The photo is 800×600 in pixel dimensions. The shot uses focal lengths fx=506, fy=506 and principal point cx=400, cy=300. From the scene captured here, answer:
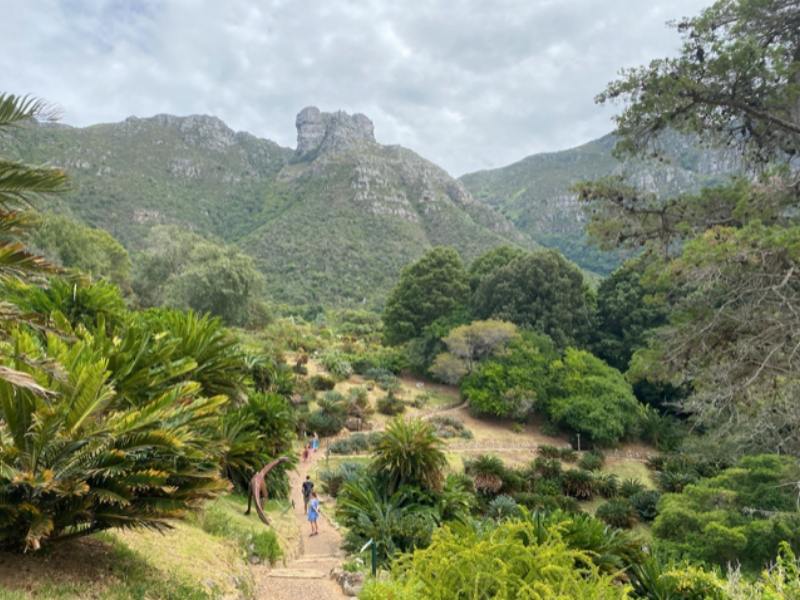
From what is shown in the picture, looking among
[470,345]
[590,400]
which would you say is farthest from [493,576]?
[470,345]

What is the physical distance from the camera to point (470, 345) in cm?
3112

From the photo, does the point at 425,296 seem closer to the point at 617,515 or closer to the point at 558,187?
the point at 617,515

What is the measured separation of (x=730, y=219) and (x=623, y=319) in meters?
26.7

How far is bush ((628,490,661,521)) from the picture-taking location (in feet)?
59.8

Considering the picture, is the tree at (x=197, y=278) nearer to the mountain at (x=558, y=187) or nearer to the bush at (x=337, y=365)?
the bush at (x=337, y=365)

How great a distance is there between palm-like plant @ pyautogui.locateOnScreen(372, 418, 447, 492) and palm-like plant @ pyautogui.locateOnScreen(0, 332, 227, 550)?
27.2 feet

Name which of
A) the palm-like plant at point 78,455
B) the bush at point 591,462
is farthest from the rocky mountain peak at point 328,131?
the palm-like plant at point 78,455

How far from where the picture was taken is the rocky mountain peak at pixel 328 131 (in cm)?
11462

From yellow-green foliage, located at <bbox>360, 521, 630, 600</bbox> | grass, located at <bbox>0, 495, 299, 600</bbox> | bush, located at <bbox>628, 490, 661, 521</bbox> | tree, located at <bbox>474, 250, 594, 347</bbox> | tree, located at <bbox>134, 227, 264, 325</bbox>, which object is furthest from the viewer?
tree, located at <bbox>134, 227, 264, 325</bbox>

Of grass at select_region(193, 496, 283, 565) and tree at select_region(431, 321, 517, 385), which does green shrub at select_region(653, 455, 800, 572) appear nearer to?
grass at select_region(193, 496, 283, 565)

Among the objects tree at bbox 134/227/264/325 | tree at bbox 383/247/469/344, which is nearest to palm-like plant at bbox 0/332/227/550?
tree at bbox 134/227/264/325

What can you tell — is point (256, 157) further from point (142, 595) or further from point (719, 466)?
point (142, 595)

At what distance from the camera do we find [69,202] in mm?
65938

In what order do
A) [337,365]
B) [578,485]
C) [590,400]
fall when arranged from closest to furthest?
[578,485], [590,400], [337,365]
